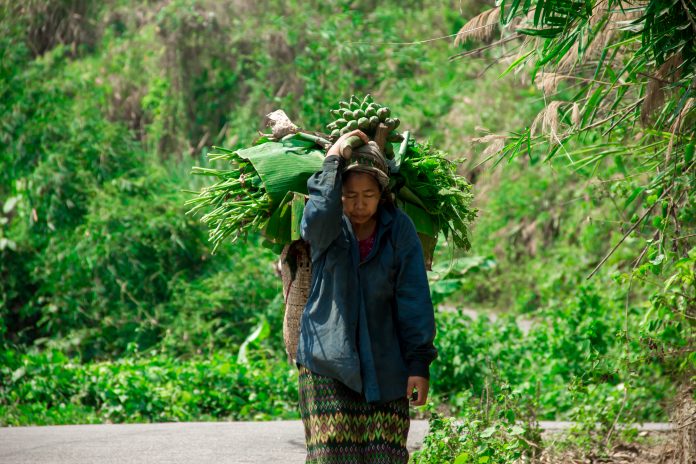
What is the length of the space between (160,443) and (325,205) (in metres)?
2.80

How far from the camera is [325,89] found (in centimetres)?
1136

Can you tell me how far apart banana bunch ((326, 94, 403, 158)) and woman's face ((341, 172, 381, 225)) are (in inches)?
10.6

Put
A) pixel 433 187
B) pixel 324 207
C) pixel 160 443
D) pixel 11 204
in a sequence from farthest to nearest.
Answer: pixel 11 204 < pixel 160 443 < pixel 433 187 < pixel 324 207

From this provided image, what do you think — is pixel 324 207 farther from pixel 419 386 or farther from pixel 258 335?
pixel 258 335

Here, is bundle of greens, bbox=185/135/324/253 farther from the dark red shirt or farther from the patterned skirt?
the patterned skirt

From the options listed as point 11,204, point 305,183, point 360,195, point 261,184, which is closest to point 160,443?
point 261,184

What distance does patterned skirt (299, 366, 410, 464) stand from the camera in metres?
3.51

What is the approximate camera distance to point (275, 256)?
10328mm

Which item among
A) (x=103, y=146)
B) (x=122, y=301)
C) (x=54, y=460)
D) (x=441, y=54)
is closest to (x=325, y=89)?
(x=103, y=146)

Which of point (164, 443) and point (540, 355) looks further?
point (540, 355)

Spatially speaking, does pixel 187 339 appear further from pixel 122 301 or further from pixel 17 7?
pixel 17 7

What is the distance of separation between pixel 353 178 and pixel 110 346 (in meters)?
7.19

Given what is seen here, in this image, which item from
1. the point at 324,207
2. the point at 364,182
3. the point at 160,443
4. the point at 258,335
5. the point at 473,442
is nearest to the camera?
the point at 324,207

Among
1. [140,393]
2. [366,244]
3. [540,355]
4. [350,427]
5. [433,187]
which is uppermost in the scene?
[433,187]
